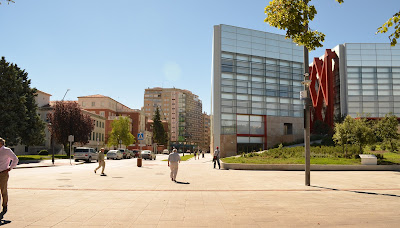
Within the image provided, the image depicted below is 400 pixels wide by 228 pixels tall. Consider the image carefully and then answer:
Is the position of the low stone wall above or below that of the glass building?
below

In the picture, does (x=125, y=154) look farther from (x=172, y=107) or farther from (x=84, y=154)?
(x=172, y=107)

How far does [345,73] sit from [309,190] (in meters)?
64.1

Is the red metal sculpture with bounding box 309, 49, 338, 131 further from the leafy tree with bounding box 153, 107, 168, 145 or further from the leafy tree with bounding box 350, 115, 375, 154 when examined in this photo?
the leafy tree with bounding box 153, 107, 168, 145

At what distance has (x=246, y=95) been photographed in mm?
58469

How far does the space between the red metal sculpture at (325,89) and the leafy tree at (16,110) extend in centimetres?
5358

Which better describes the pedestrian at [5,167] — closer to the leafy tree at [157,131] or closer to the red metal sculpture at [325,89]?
the red metal sculpture at [325,89]

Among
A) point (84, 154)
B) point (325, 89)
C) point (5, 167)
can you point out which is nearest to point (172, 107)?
point (325, 89)

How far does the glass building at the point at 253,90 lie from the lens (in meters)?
56.6

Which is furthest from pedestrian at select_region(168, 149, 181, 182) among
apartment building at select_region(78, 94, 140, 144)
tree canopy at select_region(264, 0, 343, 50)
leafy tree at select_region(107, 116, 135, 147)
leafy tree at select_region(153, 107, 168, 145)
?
leafy tree at select_region(153, 107, 168, 145)

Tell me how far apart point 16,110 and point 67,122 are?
10294 millimetres

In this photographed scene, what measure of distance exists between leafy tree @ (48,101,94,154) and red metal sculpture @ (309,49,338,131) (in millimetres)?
47421

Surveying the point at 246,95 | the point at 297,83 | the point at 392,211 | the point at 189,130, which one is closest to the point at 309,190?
the point at 392,211

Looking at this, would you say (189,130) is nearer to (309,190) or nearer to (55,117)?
(55,117)

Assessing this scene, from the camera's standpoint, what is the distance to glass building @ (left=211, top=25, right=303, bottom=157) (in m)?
56.6
